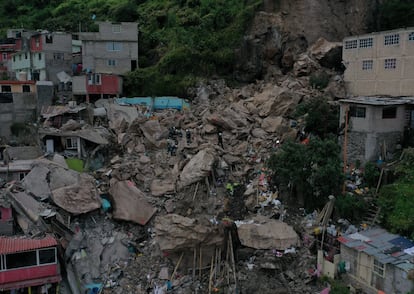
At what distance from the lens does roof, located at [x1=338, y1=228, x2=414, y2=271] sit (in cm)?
1319

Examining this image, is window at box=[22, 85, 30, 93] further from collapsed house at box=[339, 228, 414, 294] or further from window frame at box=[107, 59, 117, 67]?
collapsed house at box=[339, 228, 414, 294]

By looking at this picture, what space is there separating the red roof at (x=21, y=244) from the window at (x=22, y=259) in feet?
0.93

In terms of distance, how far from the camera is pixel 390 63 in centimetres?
2259

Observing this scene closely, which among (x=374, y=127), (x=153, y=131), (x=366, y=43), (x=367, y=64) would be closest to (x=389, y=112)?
(x=374, y=127)

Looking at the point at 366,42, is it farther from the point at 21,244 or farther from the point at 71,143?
the point at 21,244

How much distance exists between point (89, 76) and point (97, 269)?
15.9 meters

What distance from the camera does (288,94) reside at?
79.3 feet

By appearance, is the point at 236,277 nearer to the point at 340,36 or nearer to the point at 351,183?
the point at 351,183

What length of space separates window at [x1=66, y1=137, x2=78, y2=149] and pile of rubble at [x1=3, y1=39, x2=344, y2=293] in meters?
0.41

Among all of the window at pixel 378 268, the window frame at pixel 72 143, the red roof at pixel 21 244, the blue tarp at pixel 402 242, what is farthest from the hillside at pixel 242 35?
the window at pixel 378 268

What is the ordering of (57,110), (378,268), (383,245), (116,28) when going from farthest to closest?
(116,28), (57,110), (383,245), (378,268)

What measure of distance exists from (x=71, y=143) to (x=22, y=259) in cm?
890

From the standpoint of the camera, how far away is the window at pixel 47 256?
49.3 ft

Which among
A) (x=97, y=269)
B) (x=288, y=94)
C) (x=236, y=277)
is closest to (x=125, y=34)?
(x=288, y=94)
